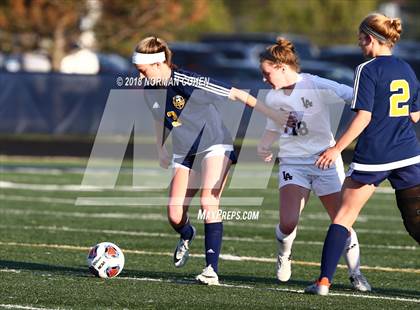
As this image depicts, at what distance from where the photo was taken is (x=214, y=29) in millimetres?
49969

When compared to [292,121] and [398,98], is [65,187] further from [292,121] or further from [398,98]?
[398,98]

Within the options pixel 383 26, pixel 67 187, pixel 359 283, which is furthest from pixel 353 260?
pixel 67 187

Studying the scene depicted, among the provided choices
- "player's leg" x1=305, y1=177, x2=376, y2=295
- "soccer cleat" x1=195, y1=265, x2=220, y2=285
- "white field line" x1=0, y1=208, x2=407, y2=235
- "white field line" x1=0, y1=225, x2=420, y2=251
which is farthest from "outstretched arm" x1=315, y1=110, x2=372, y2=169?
"white field line" x1=0, y1=208, x2=407, y2=235

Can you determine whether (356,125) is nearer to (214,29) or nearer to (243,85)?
(243,85)

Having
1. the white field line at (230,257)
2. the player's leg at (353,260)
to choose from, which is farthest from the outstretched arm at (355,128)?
the white field line at (230,257)

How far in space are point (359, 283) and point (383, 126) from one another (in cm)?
136

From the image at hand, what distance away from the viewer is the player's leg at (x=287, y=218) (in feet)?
27.5

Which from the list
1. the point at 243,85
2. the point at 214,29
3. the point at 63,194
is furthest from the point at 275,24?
the point at 63,194

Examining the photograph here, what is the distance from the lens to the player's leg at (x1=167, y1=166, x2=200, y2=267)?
28.3 ft

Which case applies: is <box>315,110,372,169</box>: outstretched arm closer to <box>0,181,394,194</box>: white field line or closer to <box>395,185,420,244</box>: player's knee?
<box>395,185,420,244</box>: player's knee

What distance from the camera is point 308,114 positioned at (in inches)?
329

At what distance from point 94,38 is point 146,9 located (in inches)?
69.6

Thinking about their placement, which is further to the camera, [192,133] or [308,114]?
[192,133]

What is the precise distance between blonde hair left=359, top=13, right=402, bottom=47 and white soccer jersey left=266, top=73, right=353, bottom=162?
875 mm
